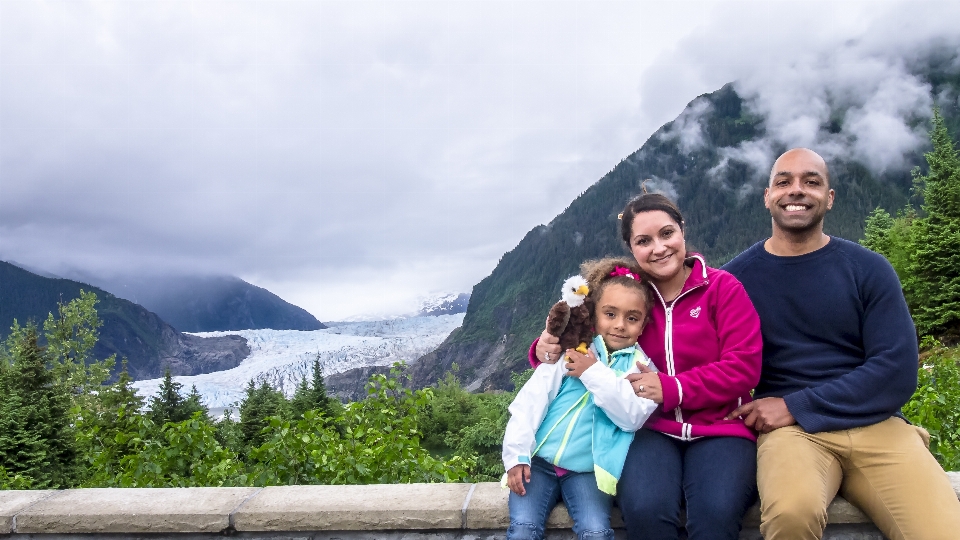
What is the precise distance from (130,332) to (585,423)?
172 meters

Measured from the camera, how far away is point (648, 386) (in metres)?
2.29

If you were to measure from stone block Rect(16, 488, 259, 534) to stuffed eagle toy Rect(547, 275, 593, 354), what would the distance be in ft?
4.73

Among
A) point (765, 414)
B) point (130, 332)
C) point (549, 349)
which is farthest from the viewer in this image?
point (130, 332)

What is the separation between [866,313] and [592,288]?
1001 millimetres

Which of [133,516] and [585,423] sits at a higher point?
[585,423]

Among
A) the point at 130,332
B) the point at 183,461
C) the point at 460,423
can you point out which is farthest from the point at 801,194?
the point at 130,332

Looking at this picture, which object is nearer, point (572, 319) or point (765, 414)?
point (765, 414)

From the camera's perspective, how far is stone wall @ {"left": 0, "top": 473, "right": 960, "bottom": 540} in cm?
239

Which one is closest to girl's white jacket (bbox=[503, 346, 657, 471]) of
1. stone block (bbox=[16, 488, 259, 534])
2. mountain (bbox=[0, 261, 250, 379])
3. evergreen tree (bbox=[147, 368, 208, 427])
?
stone block (bbox=[16, 488, 259, 534])

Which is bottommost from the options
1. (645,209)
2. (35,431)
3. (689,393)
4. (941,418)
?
(35,431)

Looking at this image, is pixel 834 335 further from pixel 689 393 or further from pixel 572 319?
pixel 572 319

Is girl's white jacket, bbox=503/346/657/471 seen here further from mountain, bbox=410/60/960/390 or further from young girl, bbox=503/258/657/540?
mountain, bbox=410/60/960/390

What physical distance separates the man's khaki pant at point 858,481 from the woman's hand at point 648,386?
433 mm

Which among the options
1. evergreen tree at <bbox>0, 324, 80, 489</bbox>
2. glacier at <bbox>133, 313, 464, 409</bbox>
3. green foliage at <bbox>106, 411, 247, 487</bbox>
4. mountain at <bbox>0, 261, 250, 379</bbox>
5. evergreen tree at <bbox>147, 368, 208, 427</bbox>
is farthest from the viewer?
mountain at <bbox>0, 261, 250, 379</bbox>
